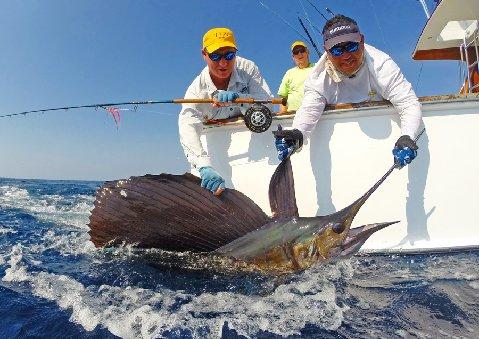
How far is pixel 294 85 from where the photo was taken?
16.1 ft

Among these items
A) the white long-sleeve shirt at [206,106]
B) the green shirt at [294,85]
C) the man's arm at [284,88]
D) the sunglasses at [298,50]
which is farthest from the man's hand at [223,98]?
the sunglasses at [298,50]

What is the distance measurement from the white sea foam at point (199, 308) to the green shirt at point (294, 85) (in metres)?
2.73

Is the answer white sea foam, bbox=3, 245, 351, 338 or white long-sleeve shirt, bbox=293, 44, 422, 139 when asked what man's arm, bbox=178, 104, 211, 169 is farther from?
white sea foam, bbox=3, 245, 351, 338

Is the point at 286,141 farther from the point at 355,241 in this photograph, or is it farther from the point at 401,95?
the point at 355,241

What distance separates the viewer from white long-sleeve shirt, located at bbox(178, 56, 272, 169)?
3292mm

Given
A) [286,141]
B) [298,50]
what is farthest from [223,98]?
[298,50]

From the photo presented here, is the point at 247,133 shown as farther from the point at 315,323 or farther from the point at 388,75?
the point at 315,323

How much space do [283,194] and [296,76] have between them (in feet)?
8.90

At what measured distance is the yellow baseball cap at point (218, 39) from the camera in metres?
3.34

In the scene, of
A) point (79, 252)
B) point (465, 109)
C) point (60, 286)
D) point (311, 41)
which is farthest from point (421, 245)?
point (311, 41)

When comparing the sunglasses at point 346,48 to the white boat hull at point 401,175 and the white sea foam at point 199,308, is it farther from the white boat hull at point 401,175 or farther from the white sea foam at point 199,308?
the white sea foam at point 199,308

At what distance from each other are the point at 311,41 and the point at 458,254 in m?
5.48

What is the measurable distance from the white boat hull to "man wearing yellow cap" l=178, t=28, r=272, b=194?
770 mm

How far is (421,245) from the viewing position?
296cm
